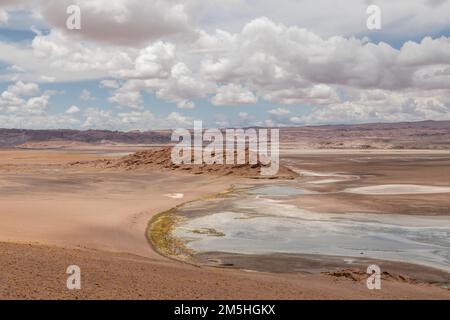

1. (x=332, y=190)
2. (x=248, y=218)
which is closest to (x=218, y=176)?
(x=332, y=190)

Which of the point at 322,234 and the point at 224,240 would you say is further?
the point at 322,234

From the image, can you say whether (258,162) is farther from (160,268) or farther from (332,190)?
(160,268)

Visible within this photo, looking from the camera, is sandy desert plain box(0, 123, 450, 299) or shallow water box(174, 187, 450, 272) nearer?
sandy desert plain box(0, 123, 450, 299)

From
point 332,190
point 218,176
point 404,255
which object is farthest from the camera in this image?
point 218,176

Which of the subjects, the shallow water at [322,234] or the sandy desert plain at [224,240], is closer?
the sandy desert plain at [224,240]
